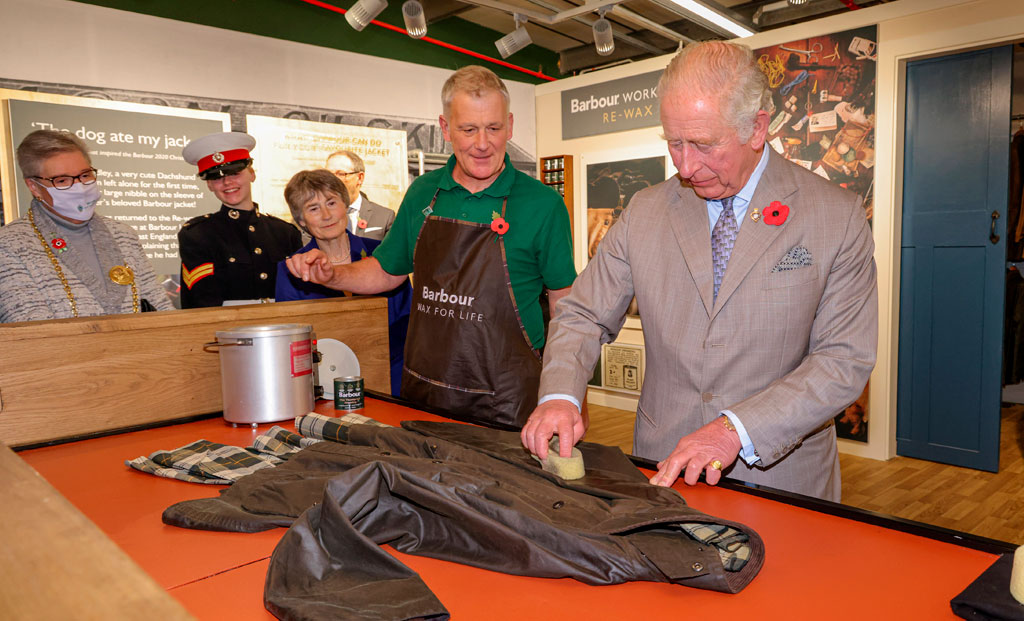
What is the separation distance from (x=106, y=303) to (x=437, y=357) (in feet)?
5.02

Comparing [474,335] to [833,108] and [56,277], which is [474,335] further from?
[833,108]

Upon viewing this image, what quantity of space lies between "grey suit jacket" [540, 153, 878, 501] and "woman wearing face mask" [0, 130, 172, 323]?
2.11m

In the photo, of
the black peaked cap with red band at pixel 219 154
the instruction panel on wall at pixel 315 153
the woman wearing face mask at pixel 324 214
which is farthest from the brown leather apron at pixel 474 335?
the instruction panel on wall at pixel 315 153

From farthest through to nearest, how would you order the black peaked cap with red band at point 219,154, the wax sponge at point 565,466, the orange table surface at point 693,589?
the black peaked cap with red band at point 219,154, the wax sponge at point 565,466, the orange table surface at point 693,589

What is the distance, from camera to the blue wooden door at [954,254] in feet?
14.7

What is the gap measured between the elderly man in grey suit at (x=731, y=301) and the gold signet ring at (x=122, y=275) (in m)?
2.14

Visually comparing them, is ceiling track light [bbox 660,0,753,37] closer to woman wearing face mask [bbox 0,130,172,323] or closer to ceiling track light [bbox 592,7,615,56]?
ceiling track light [bbox 592,7,615,56]

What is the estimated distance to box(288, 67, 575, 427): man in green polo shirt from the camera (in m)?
2.48

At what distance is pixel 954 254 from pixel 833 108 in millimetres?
1266

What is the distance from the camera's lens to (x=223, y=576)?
40.4 inches

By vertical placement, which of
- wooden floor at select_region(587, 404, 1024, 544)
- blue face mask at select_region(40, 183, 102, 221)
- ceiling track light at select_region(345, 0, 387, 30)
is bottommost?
wooden floor at select_region(587, 404, 1024, 544)

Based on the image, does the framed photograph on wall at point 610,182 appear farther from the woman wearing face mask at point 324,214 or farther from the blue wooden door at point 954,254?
the woman wearing face mask at point 324,214

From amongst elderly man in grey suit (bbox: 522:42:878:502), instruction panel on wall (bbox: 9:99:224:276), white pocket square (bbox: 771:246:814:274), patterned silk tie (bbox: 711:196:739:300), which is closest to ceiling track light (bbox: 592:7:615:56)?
instruction panel on wall (bbox: 9:99:224:276)

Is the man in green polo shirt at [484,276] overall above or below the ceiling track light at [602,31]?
below
